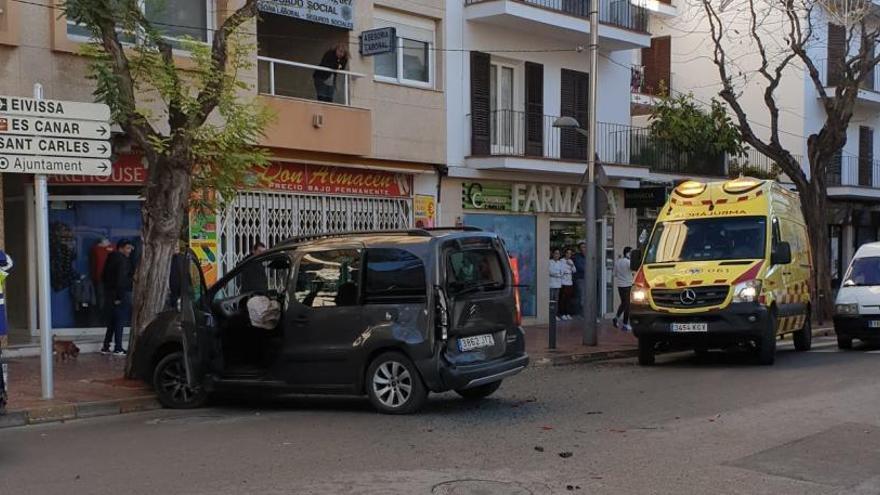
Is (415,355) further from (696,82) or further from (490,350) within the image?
(696,82)

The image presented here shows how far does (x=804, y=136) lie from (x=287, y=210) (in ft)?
62.8

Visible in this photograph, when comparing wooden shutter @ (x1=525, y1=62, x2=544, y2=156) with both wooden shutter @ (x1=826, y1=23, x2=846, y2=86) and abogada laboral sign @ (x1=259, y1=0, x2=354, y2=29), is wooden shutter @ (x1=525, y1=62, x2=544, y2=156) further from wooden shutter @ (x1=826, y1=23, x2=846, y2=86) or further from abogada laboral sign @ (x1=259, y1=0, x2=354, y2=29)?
wooden shutter @ (x1=826, y1=23, x2=846, y2=86)

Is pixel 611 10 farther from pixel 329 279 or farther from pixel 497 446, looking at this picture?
pixel 497 446

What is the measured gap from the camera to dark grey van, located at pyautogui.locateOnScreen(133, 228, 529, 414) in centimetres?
936

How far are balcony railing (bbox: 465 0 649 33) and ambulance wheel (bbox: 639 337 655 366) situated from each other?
9278 mm

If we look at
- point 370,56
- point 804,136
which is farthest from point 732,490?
point 804,136

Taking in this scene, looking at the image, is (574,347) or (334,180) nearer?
(574,347)

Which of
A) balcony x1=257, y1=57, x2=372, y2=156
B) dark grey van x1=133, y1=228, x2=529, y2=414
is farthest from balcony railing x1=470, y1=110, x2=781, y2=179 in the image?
dark grey van x1=133, y1=228, x2=529, y2=414

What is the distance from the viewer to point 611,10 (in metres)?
22.8

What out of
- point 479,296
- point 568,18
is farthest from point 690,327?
point 568,18

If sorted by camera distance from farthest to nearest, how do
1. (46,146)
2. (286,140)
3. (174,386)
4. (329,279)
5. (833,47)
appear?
(833,47), (286,140), (174,386), (46,146), (329,279)

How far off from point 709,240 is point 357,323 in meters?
7.15

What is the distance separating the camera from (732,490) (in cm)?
641

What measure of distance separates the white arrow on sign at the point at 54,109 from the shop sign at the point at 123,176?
16.4 feet
